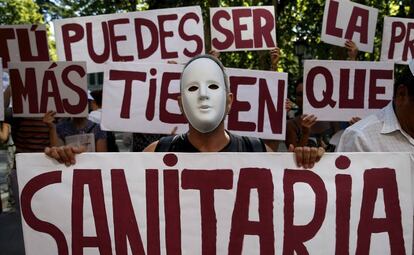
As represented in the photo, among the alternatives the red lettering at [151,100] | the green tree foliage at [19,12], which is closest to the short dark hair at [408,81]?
the red lettering at [151,100]

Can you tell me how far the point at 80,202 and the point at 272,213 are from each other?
2.70 feet

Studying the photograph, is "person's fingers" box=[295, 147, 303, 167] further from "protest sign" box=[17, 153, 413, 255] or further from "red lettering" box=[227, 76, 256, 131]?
"red lettering" box=[227, 76, 256, 131]

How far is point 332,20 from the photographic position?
500cm

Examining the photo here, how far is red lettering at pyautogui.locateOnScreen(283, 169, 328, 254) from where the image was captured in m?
2.18

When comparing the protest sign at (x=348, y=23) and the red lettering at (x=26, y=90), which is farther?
the protest sign at (x=348, y=23)

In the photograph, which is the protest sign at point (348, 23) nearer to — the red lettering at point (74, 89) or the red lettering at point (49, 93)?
the red lettering at point (74, 89)

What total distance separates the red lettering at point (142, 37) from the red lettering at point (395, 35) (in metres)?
2.27

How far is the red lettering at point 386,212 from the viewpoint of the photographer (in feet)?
7.13

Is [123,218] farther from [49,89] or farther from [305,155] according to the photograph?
[49,89]

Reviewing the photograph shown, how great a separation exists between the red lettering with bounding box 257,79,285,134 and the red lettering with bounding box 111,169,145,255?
198 centimetres

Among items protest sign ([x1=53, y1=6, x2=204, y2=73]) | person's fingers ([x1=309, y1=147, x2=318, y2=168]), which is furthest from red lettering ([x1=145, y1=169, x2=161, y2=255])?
protest sign ([x1=53, y1=6, x2=204, y2=73])

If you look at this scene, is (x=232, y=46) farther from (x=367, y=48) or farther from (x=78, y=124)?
(x=78, y=124)

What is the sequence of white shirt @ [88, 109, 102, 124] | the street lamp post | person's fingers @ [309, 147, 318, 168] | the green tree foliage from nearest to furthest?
person's fingers @ [309, 147, 318, 168]
white shirt @ [88, 109, 102, 124]
the street lamp post
the green tree foliage

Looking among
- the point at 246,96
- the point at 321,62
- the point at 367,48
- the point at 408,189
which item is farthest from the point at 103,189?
the point at 367,48
